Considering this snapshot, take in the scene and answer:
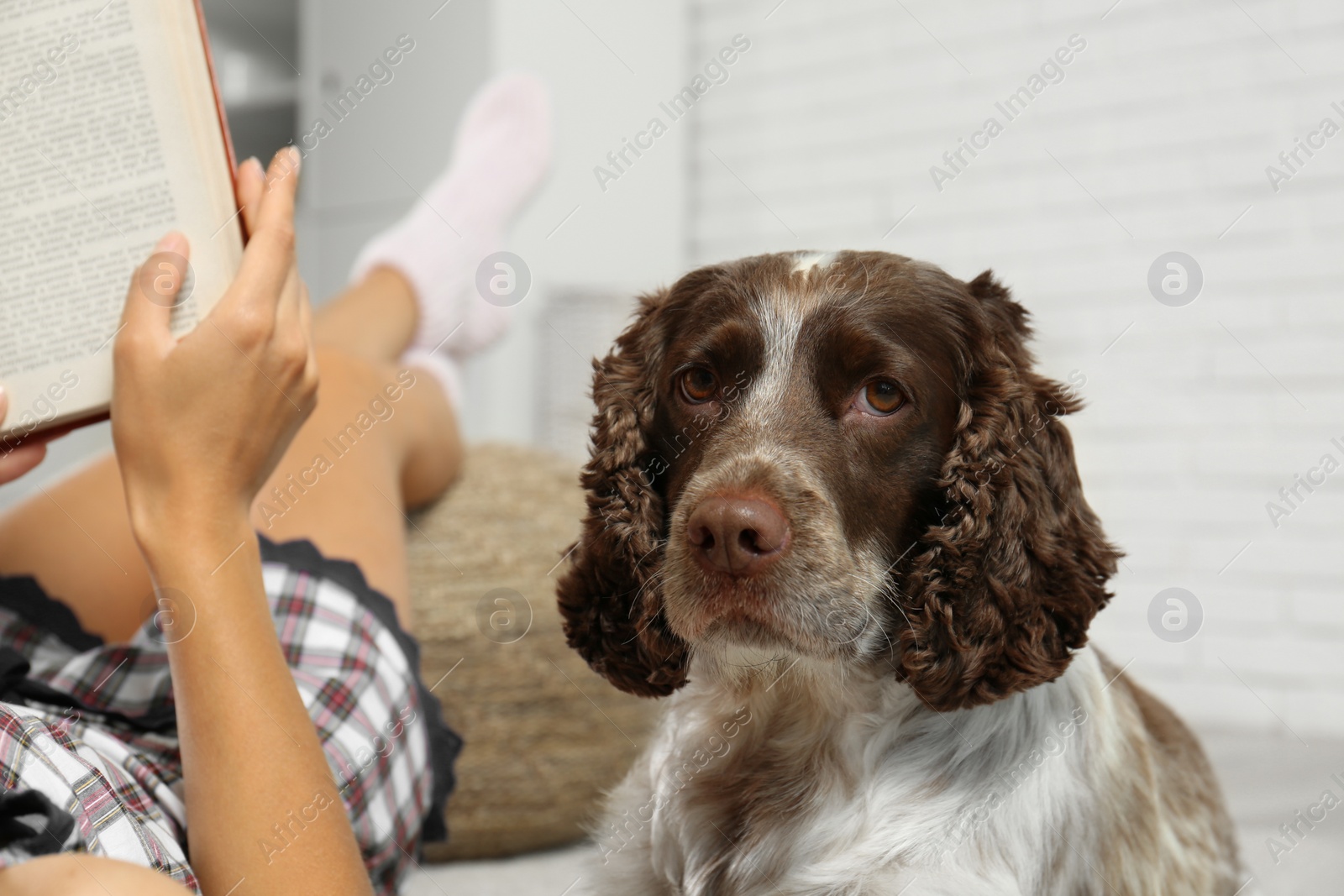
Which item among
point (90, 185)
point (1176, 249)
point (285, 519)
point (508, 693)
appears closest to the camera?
point (90, 185)

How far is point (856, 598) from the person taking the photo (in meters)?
1.23

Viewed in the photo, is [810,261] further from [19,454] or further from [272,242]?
[19,454]

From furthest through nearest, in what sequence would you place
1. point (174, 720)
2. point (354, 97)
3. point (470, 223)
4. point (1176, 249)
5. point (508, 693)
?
point (354, 97), point (1176, 249), point (470, 223), point (508, 693), point (174, 720)

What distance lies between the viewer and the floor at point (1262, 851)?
2010 mm

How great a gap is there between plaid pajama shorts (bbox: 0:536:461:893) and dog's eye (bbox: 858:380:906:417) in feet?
2.67

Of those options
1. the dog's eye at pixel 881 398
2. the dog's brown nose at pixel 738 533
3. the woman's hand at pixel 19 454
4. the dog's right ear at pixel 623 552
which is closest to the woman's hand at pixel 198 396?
the woman's hand at pixel 19 454

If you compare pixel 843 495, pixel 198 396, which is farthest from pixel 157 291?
pixel 843 495

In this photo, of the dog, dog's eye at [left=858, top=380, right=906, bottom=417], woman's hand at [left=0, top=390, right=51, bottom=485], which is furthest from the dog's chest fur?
woman's hand at [left=0, top=390, right=51, bottom=485]

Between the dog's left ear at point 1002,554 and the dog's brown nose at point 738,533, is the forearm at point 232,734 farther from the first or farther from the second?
the dog's left ear at point 1002,554

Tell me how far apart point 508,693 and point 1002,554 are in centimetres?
153

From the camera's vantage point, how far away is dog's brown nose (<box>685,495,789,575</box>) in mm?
1141

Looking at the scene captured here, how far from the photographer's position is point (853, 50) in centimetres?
502

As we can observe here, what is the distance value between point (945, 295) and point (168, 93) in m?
0.94

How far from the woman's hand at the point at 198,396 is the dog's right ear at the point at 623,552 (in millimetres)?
382
